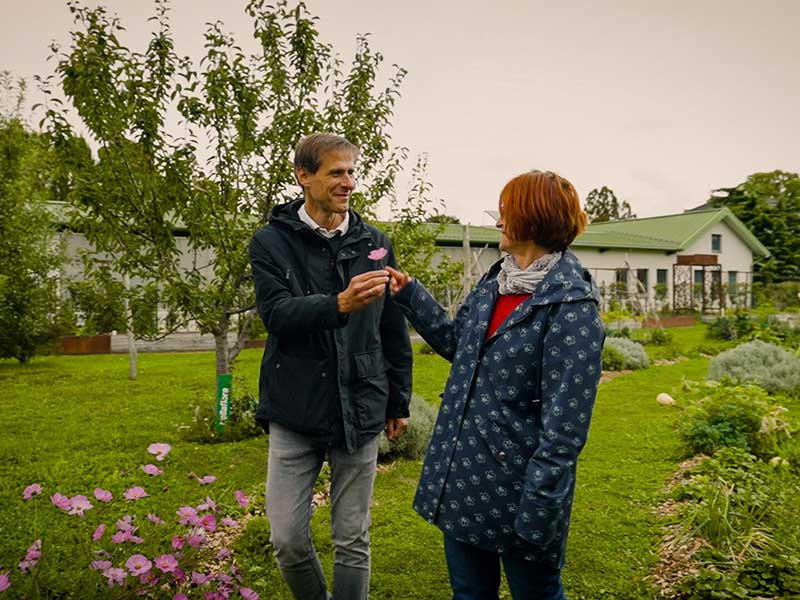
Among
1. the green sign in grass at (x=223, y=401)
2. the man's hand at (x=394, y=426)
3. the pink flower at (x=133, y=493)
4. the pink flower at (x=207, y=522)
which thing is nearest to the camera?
the pink flower at (x=133, y=493)

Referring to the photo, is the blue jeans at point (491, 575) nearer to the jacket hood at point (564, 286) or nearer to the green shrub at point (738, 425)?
the jacket hood at point (564, 286)

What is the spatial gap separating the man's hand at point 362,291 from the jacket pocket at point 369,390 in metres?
0.35

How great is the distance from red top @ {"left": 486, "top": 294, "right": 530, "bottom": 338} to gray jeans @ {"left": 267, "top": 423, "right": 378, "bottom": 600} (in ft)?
2.60

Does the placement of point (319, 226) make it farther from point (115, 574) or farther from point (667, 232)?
point (667, 232)

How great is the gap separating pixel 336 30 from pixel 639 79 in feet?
16.1

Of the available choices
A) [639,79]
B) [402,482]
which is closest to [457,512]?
[402,482]

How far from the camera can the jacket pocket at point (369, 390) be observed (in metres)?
2.59

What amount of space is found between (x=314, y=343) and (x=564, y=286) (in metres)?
1.00

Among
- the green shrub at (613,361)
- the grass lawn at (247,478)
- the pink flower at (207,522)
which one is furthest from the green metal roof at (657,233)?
the pink flower at (207,522)

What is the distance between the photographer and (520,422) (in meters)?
2.06

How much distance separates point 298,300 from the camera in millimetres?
2373

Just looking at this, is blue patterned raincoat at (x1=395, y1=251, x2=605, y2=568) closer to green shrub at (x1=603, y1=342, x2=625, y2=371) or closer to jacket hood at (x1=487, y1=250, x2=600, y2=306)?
jacket hood at (x1=487, y1=250, x2=600, y2=306)

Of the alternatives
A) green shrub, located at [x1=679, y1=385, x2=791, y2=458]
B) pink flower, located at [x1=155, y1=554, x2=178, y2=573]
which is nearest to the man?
pink flower, located at [x1=155, y1=554, x2=178, y2=573]

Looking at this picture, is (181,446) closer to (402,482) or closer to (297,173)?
(402,482)
